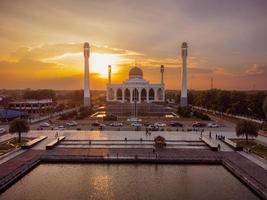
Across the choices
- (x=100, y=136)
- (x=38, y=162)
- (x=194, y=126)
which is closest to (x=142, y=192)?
(x=38, y=162)

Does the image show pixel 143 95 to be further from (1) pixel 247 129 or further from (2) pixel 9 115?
(1) pixel 247 129

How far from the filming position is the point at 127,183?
26172 mm

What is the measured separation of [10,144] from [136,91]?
63.8 meters

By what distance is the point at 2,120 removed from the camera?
64.1 metres

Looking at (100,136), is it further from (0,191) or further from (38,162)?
(0,191)

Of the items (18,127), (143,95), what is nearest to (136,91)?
(143,95)

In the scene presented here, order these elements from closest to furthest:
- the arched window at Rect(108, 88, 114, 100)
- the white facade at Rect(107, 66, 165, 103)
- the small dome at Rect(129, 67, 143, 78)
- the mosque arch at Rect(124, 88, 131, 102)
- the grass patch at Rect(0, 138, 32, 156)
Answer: the grass patch at Rect(0, 138, 32, 156), the white facade at Rect(107, 66, 165, 103), the mosque arch at Rect(124, 88, 131, 102), the arched window at Rect(108, 88, 114, 100), the small dome at Rect(129, 67, 143, 78)

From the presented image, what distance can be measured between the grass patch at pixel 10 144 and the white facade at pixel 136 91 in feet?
195

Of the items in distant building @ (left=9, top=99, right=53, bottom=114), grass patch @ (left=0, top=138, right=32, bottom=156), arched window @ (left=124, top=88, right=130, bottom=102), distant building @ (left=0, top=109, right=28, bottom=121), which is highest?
arched window @ (left=124, top=88, right=130, bottom=102)

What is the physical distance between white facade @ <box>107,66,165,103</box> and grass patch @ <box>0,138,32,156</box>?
5945 cm

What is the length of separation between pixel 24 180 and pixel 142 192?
9.77 meters

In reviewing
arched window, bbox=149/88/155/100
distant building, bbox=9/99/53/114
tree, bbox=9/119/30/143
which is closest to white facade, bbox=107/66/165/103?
arched window, bbox=149/88/155/100

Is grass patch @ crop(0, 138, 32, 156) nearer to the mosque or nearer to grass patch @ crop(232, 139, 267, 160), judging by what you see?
grass patch @ crop(232, 139, 267, 160)

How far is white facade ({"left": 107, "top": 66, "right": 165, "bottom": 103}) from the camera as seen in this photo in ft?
330
